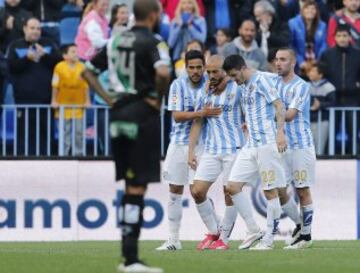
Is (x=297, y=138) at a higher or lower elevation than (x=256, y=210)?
higher

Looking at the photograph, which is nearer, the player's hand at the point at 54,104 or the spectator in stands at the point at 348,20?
the player's hand at the point at 54,104

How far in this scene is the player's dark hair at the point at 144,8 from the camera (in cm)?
1276

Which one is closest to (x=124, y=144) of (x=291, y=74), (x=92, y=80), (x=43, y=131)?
(x=92, y=80)

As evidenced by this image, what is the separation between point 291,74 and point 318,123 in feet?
15.4

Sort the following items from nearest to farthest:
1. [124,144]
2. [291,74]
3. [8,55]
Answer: [124,144] < [291,74] < [8,55]

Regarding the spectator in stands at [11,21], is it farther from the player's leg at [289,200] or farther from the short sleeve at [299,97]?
the short sleeve at [299,97]

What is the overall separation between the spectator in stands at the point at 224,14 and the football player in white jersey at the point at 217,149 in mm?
5701

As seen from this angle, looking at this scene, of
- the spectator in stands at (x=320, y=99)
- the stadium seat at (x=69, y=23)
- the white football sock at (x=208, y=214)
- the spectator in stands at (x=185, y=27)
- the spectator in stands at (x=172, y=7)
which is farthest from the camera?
the spectator in stands at (x=172, y=7)

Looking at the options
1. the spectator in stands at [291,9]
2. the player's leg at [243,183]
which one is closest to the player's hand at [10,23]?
the spectator in stands at [291,9]

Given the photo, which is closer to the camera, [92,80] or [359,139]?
[92,80]

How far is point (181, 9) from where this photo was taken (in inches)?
906

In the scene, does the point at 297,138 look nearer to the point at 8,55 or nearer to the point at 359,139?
the point at 359,139

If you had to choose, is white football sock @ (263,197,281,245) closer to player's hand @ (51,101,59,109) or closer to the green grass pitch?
the green grass pitch

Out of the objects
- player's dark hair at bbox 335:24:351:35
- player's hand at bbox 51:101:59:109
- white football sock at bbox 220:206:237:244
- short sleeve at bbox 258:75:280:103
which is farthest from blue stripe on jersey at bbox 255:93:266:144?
player's dark hair at bbox 335:24:351:35
